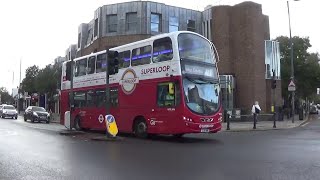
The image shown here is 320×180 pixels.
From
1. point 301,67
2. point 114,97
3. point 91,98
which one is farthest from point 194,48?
point 301,67

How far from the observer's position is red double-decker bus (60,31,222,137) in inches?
683

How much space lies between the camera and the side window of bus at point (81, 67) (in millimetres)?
24531

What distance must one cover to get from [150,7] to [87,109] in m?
20.4

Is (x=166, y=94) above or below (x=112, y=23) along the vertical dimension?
below

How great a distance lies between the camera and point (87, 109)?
2372 centimetres

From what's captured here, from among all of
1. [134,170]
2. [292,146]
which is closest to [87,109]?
[292,146]

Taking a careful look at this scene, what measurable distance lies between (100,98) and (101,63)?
6.38 ft

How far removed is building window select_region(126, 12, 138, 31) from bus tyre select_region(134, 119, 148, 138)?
23.0m

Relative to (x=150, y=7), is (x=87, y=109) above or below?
below

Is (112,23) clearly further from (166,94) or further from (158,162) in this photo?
(158,162)

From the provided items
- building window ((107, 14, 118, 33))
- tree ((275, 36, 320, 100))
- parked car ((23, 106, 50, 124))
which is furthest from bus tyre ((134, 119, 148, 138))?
tree ((275, 36, 320, 100))

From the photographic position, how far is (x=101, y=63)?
23.0 metres

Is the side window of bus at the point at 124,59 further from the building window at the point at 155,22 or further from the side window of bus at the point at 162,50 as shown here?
the building window at the point at 155,22

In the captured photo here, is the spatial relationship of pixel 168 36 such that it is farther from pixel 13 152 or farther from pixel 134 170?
pixel 134 170
